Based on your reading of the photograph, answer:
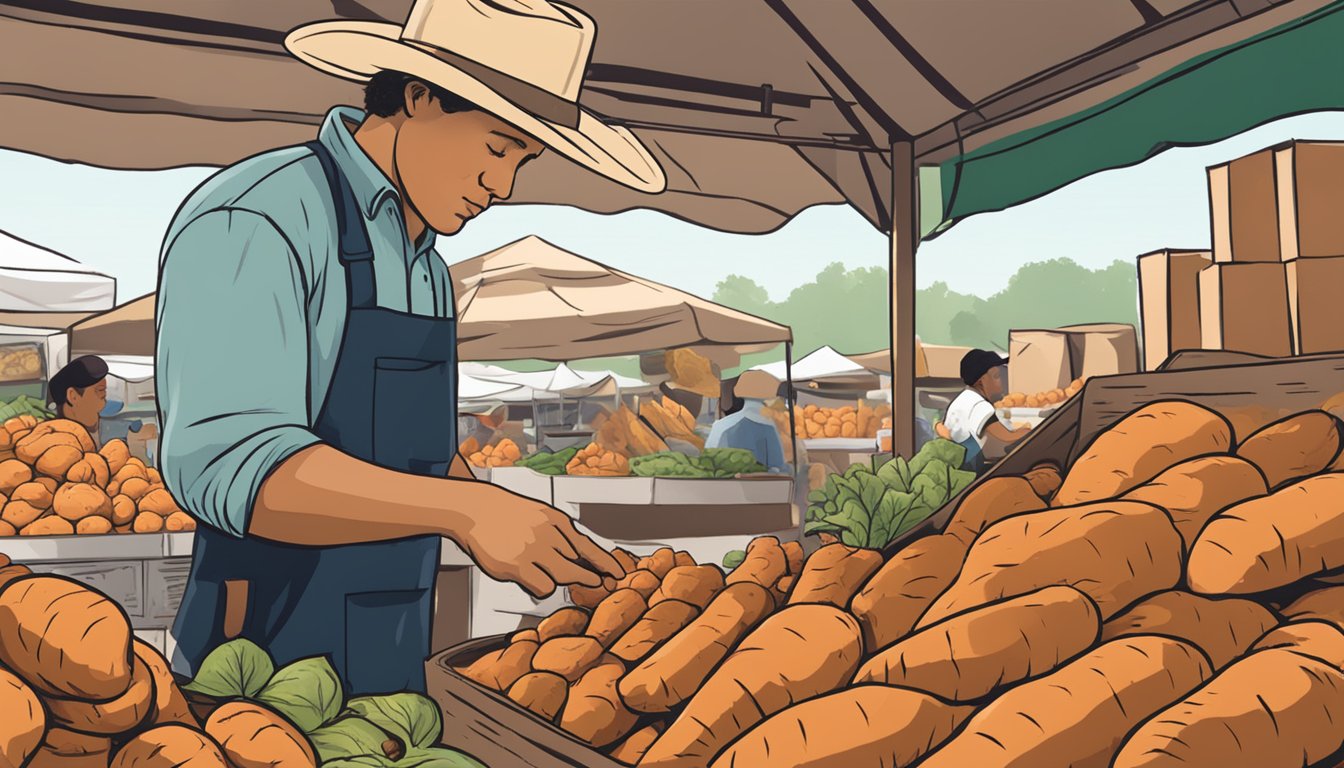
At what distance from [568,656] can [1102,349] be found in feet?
20.2

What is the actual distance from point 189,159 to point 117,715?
298cm

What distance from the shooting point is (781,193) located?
154 inches

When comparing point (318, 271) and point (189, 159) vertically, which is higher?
point (189, 159)

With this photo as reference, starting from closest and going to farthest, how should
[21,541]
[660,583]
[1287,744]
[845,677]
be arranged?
[1287,744] → [845,677] → [660,583] → [21,541]

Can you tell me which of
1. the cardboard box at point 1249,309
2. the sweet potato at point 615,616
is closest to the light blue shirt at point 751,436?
the cardboard box at point 1249,309

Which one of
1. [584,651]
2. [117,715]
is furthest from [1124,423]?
[117,715]

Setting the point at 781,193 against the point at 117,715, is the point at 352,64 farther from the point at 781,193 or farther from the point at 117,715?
the point at 781,193

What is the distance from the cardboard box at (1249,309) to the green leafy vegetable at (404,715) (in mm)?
1914

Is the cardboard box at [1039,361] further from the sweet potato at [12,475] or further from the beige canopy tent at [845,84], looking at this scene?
the sweet potato at [12,475]

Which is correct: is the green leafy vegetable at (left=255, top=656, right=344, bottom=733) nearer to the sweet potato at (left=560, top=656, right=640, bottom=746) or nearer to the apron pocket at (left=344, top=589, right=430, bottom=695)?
the sweet potato at (left=560, top=656, right=640, bottom=746)

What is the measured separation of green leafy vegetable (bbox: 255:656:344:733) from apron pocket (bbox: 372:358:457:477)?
0.64m

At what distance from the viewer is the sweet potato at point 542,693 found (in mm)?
1019

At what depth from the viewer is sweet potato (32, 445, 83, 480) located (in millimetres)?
3729

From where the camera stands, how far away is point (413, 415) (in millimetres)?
1630
